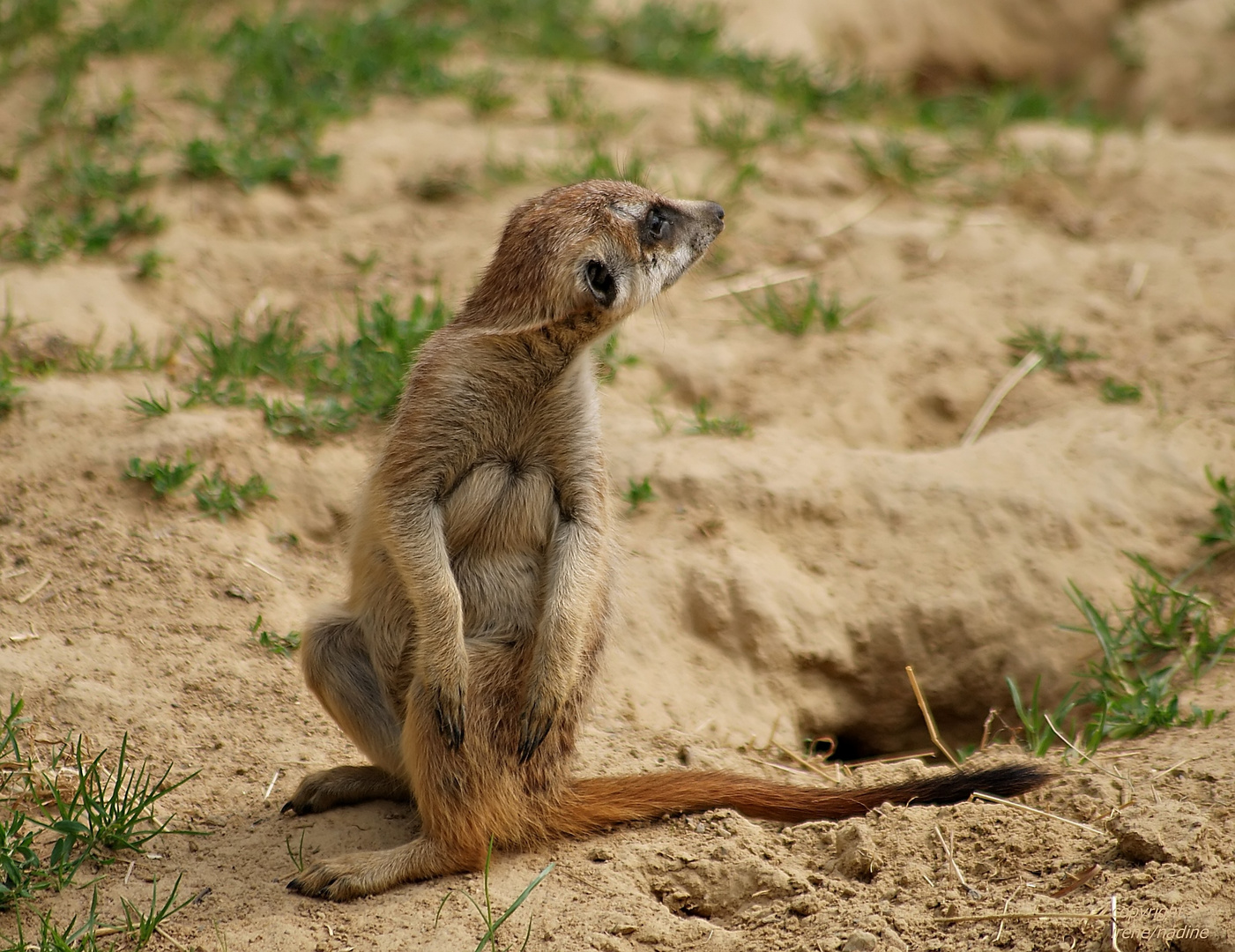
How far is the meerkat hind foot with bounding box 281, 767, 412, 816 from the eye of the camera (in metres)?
2.99

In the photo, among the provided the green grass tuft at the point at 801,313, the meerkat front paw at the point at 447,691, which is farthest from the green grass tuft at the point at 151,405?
the green grass tuft at the point at 801,313

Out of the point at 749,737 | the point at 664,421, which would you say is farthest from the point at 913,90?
the point at 749,737

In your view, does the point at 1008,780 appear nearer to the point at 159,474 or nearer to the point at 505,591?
the point at 505,591

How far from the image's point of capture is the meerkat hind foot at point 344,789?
299cm

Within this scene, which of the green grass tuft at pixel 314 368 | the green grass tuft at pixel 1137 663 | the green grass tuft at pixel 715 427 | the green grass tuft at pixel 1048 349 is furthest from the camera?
the green grass tuft at pixel 1048 349

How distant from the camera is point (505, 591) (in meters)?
3.02

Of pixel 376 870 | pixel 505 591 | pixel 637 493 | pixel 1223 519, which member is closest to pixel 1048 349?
pixel 1223 519

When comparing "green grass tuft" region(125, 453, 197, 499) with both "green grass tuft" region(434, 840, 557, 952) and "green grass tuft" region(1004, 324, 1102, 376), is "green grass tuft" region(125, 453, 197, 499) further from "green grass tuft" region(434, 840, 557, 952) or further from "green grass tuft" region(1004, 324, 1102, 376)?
"green grass tuft" region(1004, 324, 1102, 376)

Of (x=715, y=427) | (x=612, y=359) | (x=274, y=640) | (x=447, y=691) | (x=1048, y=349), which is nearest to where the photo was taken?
(x=447, y=691)

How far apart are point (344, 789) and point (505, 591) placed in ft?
2.15

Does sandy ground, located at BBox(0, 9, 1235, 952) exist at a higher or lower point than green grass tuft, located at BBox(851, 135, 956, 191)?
lower

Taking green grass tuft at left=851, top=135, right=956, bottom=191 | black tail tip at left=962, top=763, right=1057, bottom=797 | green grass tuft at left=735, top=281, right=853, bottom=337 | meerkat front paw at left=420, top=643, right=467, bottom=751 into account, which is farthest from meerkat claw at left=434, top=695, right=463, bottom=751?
green grass tuft at left=851, top=135, right=956, bottom=191

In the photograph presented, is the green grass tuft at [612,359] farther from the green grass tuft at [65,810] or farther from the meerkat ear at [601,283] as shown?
the green grass tuft at [65,810]

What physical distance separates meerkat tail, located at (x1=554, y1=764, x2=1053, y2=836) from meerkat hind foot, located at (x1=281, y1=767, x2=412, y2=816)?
18.8 inches
